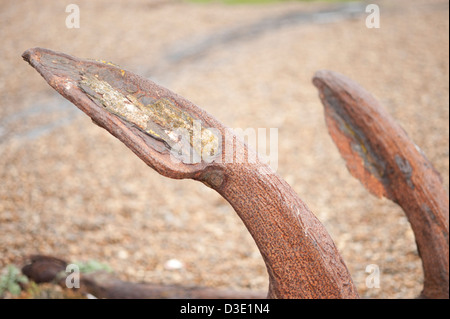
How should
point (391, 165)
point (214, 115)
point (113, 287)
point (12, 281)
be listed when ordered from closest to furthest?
point (391, 165)
point (113, 287)
point (12, 281)
point (214, 115)

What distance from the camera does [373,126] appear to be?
221cm


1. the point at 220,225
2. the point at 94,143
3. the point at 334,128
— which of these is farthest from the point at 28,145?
the point at 334,128

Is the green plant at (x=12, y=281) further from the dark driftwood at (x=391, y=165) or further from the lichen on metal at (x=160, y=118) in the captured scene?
the dark driftwood at (x=391, y=165)

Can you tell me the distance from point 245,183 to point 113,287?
1.25 meters

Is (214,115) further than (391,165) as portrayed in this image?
Yes

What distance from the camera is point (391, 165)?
221 cm

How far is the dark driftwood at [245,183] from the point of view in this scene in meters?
1.39

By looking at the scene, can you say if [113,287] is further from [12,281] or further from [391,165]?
[391,165]

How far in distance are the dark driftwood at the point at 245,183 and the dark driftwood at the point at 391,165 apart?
29.9 inches

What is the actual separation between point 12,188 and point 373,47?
668cm

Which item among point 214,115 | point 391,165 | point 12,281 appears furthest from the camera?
point 214,115

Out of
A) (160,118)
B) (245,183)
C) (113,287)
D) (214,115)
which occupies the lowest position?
(113,287)

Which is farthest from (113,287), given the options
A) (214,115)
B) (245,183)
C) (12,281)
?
(214,115)

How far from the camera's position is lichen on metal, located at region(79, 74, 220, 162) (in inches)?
55.7
